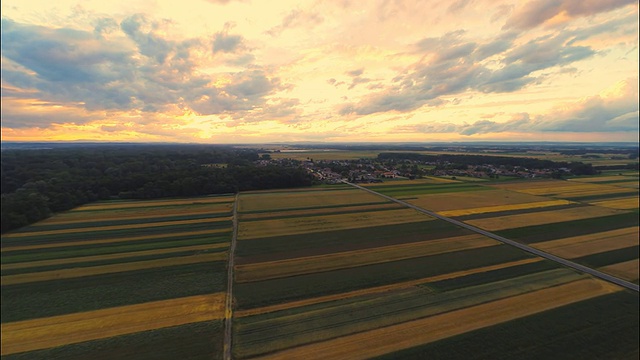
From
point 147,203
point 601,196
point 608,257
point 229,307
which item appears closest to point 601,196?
point 601,196

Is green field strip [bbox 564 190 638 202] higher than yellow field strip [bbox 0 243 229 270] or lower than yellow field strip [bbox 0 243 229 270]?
higher

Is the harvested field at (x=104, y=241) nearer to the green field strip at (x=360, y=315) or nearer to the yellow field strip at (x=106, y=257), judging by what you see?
the yellow field strip at (x=106, y=257)

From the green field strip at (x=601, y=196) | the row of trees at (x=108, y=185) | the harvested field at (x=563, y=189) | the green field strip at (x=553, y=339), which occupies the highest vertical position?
the row of trees at (x=108, y=185)

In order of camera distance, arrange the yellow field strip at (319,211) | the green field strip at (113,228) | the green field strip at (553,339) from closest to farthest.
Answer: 1. the green field strip at (553,339)
2. the green field strip at (113,228)
3. the yellow field strip at (319,211)

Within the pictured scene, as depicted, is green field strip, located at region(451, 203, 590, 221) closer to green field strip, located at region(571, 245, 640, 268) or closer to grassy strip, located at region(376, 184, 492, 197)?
green field strip, located at region(571, 245, 640, 268)

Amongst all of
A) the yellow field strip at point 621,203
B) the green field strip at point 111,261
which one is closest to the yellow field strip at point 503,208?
the yellow field strip at point 621,203

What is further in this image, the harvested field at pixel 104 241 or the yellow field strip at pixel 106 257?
the harvested field at pixel 104 241

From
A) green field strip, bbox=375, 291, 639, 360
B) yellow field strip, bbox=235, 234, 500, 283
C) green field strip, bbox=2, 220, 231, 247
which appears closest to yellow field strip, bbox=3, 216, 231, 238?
green field strip, bbox=2, 220, 231, 247

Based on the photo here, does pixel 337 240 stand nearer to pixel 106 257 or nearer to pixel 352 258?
pixel 352 258
